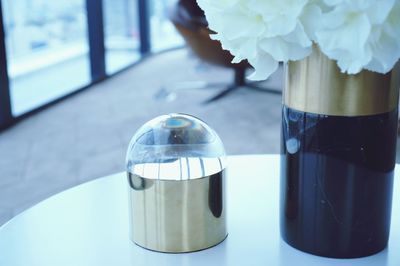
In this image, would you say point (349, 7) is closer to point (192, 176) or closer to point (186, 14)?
point (192, 176)

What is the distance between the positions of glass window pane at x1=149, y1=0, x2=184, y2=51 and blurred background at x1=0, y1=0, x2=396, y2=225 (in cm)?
58

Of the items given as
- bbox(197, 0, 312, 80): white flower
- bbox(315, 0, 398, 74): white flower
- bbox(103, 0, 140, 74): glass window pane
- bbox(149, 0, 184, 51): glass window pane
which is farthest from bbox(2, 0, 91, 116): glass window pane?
bbox(315, 0, 398, 74): white flower

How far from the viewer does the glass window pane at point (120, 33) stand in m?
5.26

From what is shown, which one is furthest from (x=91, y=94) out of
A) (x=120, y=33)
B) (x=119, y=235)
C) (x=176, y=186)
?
(x=176, y=186)

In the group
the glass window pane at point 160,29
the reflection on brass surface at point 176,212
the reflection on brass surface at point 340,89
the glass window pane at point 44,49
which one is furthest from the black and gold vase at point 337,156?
the glass window pane at point 160,29

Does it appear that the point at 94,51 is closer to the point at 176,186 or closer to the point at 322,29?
the point at 176,186

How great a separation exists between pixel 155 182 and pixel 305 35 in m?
0.31

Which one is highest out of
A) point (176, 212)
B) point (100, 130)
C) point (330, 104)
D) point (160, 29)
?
point (330, 104)

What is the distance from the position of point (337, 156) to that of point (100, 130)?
112 inches

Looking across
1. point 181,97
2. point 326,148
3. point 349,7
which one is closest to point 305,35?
point 349,7

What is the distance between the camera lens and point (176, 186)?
32.2 inches

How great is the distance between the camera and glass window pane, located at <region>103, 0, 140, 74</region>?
5258 mm

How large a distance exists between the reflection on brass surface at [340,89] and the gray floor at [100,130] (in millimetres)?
1816

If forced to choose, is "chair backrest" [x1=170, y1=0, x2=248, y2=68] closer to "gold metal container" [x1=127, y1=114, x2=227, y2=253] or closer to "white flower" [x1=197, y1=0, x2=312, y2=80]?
"gold metal container" [x1=127, y1=114, x2=227, y2=253]
